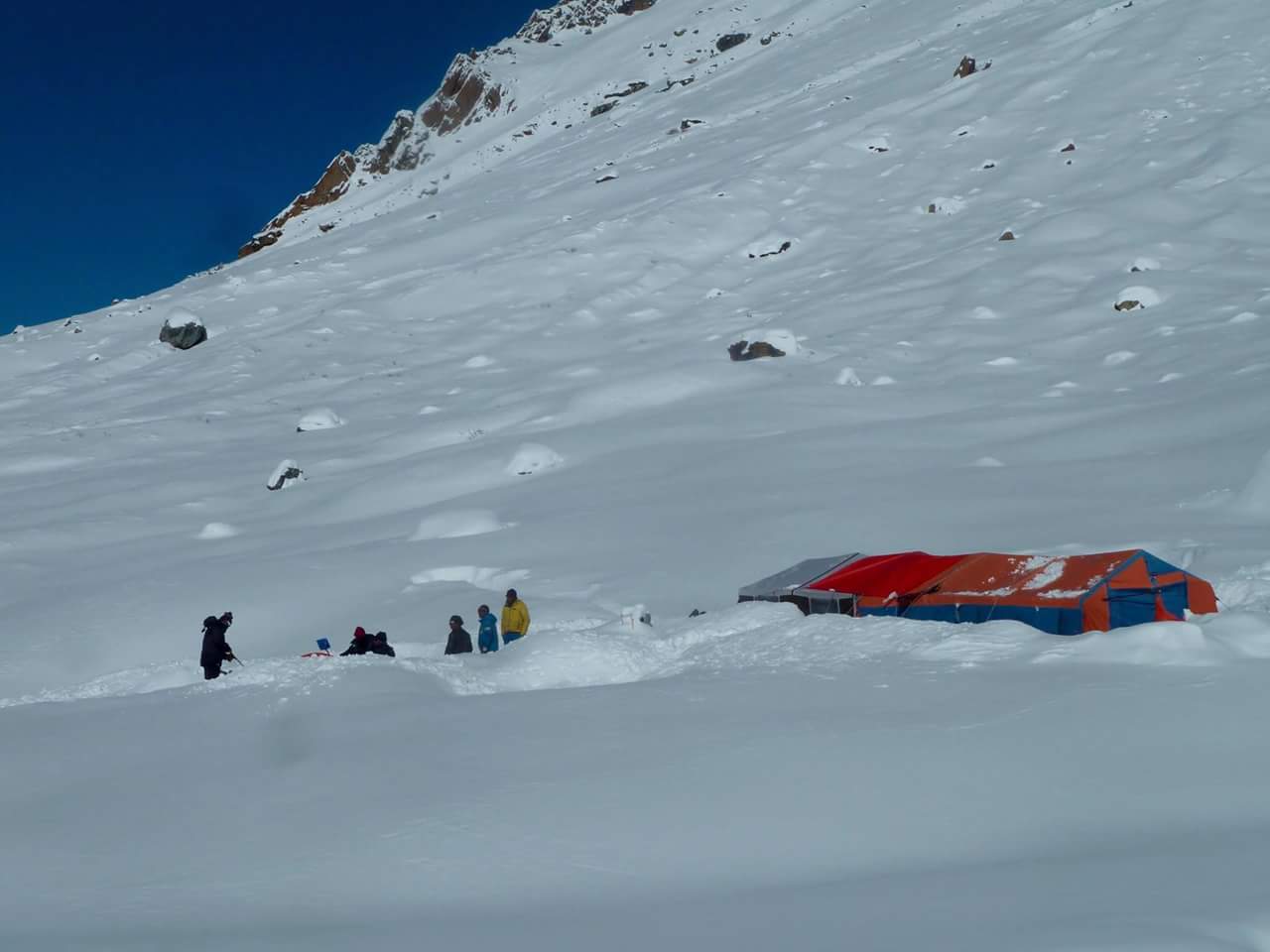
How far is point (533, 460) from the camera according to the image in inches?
671

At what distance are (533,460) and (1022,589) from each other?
923 cm

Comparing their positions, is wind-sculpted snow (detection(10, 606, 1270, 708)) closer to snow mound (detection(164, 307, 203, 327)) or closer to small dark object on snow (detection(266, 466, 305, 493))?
small dark object on snow (detection(266, 466, 305, 493))

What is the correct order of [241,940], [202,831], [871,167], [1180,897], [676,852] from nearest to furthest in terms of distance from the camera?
[1180,897] < [241,940] < [676,852] < [202,831] < [871,167]

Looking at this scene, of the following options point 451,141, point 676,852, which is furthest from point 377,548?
point 451,141

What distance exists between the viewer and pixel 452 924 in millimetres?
4172

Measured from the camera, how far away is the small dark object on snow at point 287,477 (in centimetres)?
1798

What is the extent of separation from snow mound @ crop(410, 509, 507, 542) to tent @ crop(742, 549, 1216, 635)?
5645 mm

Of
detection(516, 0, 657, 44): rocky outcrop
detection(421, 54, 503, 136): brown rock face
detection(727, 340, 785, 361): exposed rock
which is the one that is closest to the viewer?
detection(727, 340, 785, 361): exposed rock

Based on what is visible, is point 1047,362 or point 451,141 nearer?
point 1047,362

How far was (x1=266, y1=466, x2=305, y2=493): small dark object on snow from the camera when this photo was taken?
18.0 m

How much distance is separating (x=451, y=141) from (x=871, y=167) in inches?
1585

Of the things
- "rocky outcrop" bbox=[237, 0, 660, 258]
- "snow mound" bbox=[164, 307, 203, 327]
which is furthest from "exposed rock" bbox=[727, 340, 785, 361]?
"rocky outcrop" bbox=[237, 0, 660, 258]

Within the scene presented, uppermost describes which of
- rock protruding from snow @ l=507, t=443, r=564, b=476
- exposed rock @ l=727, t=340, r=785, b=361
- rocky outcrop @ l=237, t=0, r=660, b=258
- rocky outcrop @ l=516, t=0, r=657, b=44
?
rocky outcrop @ l=516, t=0, r=657, b=44

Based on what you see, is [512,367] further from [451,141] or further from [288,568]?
[451,141]
